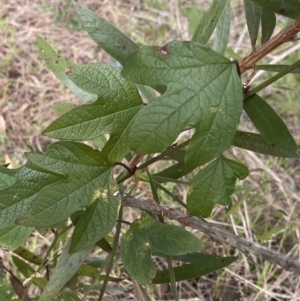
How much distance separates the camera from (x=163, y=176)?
3.37 ft

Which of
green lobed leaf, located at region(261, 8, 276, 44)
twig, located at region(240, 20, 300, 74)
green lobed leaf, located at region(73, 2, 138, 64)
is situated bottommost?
green lobed leaf, located at region(73, 2, 138, 64)

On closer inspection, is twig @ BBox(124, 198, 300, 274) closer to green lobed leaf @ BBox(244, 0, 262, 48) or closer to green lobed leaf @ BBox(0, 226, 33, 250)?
green lobed leaf @ BBox(0, 226, 33, 250)

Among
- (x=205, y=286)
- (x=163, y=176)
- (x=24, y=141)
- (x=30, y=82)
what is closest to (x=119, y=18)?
(x=30, y=82)

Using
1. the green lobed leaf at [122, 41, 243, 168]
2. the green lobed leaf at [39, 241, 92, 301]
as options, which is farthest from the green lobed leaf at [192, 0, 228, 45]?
the green lobed leaf at [39, 241, 92, 301]

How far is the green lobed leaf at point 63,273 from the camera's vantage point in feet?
2.60

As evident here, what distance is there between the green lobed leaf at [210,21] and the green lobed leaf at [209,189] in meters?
0.20

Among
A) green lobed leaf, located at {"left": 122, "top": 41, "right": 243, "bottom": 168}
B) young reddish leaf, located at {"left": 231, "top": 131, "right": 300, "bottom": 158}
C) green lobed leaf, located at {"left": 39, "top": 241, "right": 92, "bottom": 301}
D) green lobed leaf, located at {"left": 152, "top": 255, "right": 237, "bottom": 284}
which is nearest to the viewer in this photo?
green lobed leaf, located at {"left": 122, "top": 41, "right": 243, "bottom": 168}

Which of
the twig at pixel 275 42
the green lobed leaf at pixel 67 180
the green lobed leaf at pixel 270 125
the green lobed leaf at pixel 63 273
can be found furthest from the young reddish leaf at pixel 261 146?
the green lobed leaf at pixel 63 273

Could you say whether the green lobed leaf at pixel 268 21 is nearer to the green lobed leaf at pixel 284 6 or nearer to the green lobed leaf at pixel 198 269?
the green lobed leaf at pixel 284 6

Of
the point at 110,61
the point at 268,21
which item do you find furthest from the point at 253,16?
the point at 110,61

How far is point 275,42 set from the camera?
2.14 feet

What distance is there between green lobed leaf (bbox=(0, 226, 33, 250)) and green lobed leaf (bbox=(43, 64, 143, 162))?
25 cm

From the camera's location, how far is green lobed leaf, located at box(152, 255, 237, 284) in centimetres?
90

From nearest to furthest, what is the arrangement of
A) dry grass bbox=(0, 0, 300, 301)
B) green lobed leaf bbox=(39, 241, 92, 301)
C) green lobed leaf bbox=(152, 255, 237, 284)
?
green lobed leaf bbox=(39, 241, 92, 301) < green lobed leaf bbox=(152, 255, 237, 284) < dry grass bbox=(0, 0, 300, 301)
